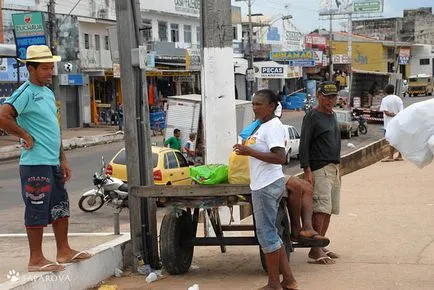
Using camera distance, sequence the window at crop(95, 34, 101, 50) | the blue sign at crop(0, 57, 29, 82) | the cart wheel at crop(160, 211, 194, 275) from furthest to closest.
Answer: the window at crop(95, 34, 101, 50) < the blue sign at crop(0, 57, 29, 82) < the cart wheel at crop(160, 211, 194, 275)

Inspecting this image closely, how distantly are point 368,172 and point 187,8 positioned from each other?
34954 mm

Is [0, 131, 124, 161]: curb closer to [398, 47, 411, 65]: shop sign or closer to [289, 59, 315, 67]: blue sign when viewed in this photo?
[289, 59, 315, 67]: blue sign

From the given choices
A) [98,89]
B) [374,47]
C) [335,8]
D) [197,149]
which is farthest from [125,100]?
[374,47]

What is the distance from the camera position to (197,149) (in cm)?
2083

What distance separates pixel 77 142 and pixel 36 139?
75.5ft

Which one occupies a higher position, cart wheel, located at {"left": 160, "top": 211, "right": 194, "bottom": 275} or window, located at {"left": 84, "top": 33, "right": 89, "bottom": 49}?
window, located at {"left": 84, "top": 33, "right": 89, "bottom": 49}

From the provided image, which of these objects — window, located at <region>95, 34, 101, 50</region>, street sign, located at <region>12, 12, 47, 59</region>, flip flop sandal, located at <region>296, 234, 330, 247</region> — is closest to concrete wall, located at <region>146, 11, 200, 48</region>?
window, located at <region>95, 34, 101, 50</region>

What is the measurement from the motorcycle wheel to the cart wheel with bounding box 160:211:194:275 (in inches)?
246

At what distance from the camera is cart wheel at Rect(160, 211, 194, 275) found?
6.43 metres

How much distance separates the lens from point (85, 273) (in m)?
5.98

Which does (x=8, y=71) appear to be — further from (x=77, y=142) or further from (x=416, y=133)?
(x=416, y=133)

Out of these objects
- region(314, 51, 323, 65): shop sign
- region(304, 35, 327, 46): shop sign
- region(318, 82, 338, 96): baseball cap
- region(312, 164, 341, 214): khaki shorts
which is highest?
region(304, 35, 327, 46): shop sign

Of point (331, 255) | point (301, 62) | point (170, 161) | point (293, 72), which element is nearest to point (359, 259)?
point (331, 255)

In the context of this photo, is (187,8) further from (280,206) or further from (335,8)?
(280,206)
